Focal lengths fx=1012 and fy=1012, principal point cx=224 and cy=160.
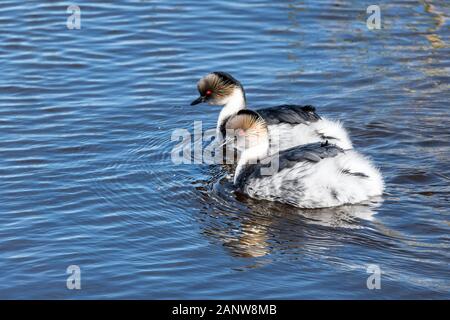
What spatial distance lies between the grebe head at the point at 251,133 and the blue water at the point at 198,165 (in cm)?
39

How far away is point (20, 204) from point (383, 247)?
2832 mm

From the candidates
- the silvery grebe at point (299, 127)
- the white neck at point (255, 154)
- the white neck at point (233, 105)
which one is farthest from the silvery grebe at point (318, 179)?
the white neck at point (233, 105)

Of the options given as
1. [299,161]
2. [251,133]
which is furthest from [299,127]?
[299,161]

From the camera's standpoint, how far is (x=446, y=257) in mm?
6812

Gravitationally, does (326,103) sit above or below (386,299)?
above

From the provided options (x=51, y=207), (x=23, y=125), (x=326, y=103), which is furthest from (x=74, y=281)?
(x=326, y=103)

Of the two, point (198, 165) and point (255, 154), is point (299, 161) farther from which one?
point (198, 165)

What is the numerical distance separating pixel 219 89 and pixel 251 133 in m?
1.34

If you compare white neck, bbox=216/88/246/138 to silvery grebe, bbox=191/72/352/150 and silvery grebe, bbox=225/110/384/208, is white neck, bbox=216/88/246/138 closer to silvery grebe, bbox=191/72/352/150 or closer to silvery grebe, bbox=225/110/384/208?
silvery grebe, bbox=191/72/352/150

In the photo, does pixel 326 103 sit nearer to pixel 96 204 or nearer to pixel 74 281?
pixel 96 204

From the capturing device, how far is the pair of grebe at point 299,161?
306 inches

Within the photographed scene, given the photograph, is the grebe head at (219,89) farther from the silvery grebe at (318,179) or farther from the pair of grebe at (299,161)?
the silvery grebe at (318,179)

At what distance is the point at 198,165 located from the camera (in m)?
8.91

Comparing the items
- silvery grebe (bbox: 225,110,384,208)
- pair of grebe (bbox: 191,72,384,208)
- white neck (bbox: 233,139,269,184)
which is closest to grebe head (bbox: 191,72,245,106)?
pair of grebe (bbox: 191,72,384,208)
